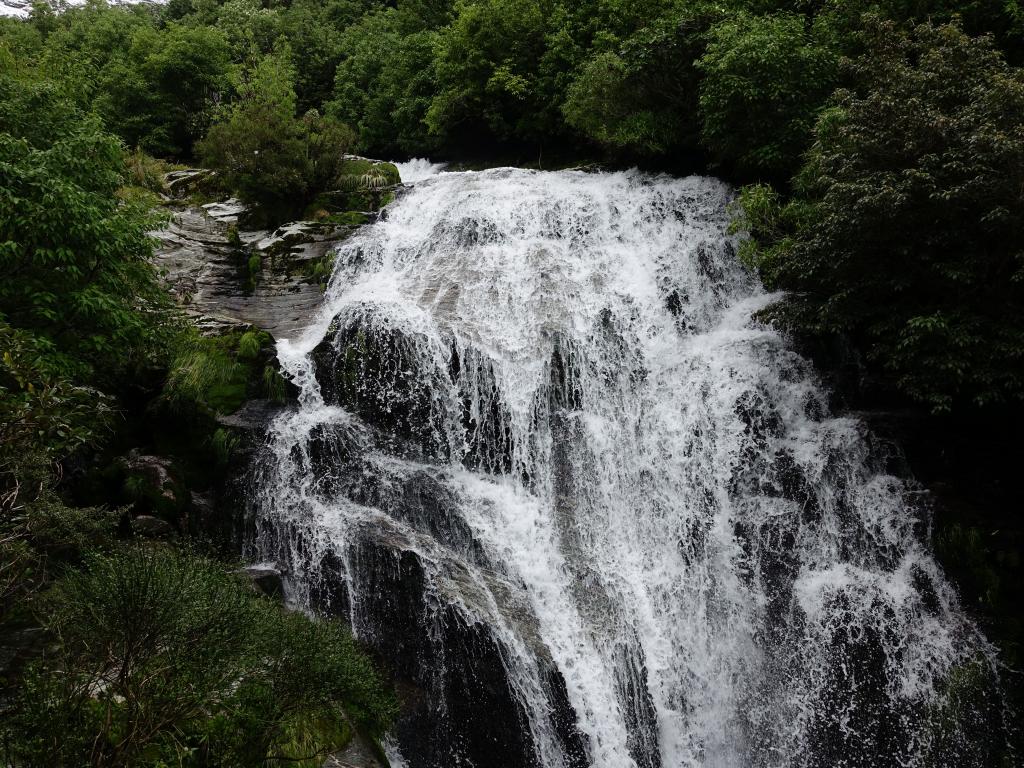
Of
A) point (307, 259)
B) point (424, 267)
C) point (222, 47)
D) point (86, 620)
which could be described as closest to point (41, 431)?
point (86, 620)

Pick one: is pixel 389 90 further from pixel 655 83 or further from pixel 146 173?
pixel 655 83

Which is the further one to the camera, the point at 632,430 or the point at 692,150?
the point at 692,150

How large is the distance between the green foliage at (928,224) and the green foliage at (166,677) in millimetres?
9205

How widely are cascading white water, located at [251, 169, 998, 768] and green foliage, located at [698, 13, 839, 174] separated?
238 centimetres

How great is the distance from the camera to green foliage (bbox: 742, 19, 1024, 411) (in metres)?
8.45

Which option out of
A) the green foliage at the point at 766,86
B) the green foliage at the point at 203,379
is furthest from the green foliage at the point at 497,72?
the green foliage at the point at 203,379

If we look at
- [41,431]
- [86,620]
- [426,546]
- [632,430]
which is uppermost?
[41,431]

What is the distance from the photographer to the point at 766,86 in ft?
44.2

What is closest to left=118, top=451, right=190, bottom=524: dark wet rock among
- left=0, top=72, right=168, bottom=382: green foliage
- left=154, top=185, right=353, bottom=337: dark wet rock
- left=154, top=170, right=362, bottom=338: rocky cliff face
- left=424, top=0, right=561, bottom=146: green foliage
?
left=0, top=72, right=168, bottom=382: green foliage

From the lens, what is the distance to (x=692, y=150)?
17766 mm

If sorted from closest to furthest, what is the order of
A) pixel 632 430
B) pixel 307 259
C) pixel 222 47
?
pixel 632 430
pixel 307 259
pixel 222 47

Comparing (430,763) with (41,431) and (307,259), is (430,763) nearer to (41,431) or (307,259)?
(41,431)

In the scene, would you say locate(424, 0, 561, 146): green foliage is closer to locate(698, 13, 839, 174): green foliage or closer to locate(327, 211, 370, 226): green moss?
locate(327, 211, 370, 226): green moss

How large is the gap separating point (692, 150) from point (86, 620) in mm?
17809
